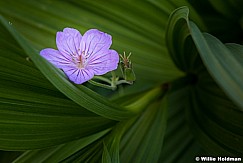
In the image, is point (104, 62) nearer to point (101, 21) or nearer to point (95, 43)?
point (95, 43)

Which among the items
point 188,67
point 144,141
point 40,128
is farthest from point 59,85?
point 188,67

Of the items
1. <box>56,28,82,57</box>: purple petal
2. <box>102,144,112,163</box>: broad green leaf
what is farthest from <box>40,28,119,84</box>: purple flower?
<box>102,144,112,163</box>: broad green leaf

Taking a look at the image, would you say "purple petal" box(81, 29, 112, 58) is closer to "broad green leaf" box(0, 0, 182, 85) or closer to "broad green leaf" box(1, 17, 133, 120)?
"broad green leaf" box(1, 17, 133, 120)

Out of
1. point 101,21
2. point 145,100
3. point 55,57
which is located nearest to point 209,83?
point 145,100

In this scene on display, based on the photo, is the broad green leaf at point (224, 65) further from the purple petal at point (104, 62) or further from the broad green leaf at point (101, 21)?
the broad green leaf at point (101, 21)

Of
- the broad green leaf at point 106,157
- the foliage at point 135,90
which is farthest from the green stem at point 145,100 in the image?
the broad green leaf at point 106,157

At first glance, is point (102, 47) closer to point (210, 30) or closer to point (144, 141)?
point (144, 141)
